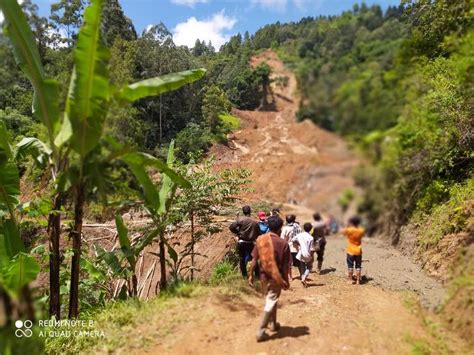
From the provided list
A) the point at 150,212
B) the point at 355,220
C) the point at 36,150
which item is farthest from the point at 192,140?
the point at 355,220

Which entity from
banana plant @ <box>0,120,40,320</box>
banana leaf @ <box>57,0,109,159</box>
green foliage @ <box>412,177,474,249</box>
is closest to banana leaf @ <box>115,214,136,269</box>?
banana plant @ <box>0,120,40,320</box>

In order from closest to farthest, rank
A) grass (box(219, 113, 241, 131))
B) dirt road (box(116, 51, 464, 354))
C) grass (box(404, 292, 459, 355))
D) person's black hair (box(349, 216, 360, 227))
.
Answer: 1. person's black hair (box(349, 216, 360, 227))
2. dirt road (box(116, 51, 464, 354))
3. grass (box(404, 292, 459, 355))
4. grass (box(219, 113, 241, 131))

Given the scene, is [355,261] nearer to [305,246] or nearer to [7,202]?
[305,246]

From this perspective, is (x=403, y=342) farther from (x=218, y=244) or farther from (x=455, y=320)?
(x=218, y=244)

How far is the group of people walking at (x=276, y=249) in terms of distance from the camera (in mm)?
4434

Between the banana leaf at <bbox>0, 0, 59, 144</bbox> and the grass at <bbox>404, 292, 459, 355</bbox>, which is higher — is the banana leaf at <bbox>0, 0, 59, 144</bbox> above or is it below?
above

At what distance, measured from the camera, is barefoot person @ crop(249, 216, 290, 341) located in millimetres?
4398

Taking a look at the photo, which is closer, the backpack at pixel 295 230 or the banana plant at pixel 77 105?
the banana plant at pixel 77 105

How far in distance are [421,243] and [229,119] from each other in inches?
209

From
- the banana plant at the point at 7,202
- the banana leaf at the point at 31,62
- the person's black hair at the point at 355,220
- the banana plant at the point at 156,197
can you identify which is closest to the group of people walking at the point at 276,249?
the banana plant at the point at 156,197

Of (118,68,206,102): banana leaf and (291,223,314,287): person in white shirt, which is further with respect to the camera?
(291,223,314,287): person in white shirt

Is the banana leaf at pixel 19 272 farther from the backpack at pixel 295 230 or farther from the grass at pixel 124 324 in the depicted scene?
the backpack at pixel 295 230

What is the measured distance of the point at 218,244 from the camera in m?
8.84

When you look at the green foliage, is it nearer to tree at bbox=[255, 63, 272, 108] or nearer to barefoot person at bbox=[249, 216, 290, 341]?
barefoot person at bbox=[249, 216, 290, 341]
